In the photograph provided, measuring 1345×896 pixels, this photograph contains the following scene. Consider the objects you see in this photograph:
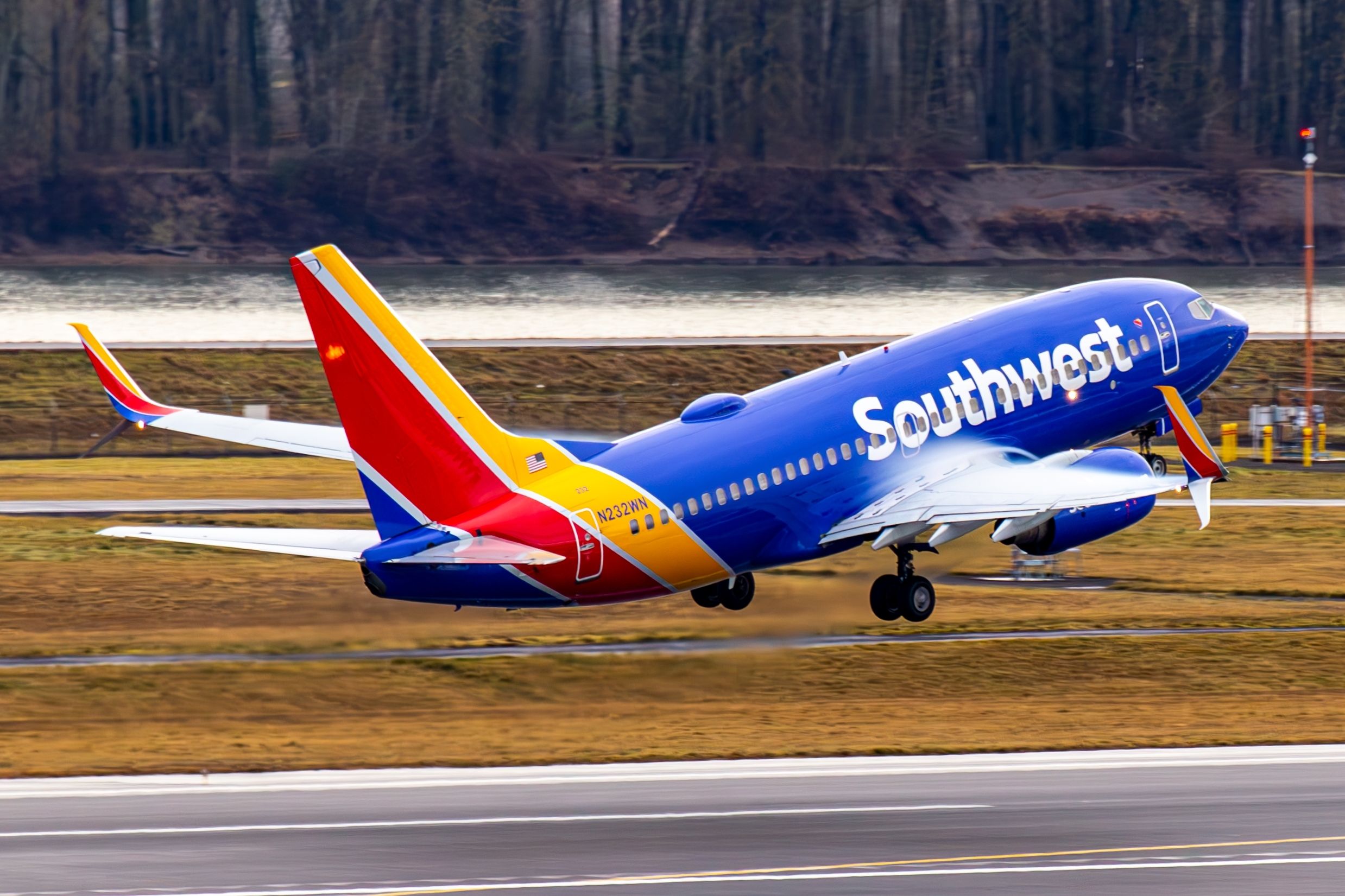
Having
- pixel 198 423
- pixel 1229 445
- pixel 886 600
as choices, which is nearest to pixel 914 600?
pixel 886 600

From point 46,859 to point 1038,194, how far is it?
177 metres

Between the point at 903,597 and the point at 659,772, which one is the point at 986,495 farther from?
the point at 659,772

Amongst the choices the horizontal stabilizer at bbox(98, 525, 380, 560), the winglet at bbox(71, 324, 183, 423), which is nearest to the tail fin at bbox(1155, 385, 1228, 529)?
the horizontal stabilizer at bbox(98, 525, 380, 560)

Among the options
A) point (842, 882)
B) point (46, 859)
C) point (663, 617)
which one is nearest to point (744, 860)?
point (842, 882)

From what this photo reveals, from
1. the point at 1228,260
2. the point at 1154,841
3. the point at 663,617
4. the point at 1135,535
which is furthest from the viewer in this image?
the point at 1228,260

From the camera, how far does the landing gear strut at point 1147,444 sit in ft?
161

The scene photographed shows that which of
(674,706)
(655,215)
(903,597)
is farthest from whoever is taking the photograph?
(655,215)

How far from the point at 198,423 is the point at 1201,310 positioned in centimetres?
2549

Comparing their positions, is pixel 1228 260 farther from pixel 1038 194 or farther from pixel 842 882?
pixel 842 882

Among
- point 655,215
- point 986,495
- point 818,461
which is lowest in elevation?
point 986,495

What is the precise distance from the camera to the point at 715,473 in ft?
130

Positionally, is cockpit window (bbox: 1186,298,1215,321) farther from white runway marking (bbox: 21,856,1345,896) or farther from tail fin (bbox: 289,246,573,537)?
white runway marking (bbox: 21,856,1345,896)

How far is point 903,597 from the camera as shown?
44.0m

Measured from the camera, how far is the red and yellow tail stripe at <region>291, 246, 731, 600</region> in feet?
113
